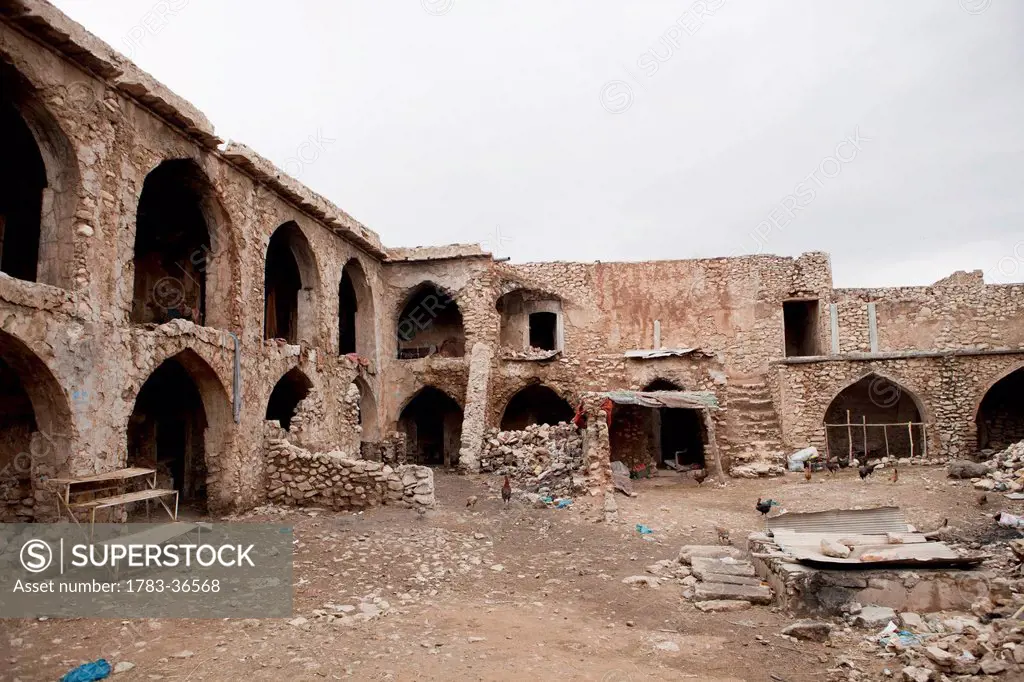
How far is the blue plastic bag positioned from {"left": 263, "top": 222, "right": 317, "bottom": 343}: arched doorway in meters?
9.43

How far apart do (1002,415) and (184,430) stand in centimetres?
2301

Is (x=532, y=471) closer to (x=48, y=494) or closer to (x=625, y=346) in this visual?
(x=625, y=346)

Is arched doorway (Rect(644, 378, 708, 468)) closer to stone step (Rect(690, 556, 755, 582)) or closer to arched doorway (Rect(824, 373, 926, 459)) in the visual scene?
arched doorway (Rect(824, 373, 926, 459))

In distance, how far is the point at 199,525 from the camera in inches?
349

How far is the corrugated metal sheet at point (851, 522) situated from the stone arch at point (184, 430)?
9.19 meters

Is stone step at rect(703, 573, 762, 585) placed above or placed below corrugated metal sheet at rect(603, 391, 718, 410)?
below

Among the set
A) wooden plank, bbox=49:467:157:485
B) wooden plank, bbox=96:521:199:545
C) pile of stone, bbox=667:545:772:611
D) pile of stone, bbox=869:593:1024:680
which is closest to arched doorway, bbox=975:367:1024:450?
pile of stone, bbox=667:545:772:611

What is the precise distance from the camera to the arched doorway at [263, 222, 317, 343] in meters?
14.7

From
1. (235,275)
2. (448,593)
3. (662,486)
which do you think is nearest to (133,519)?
(235,275)

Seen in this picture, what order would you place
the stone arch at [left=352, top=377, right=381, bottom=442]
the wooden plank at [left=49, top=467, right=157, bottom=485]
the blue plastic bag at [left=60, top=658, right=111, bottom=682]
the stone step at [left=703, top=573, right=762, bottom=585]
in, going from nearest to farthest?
the blue plastic bag at [left=60, top=658, right=111, bottom=682], the stone step at [left=703, top=573, right=762, bottom=585], the wooden plank at [left=49, top=467, right=157, bottom=485], the stone arch at [left=352, top=377, right=381, bottom=442]

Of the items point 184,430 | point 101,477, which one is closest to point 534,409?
point 184,430

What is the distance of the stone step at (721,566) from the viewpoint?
25.0ft

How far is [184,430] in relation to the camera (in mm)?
14094

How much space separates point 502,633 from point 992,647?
3.97m
